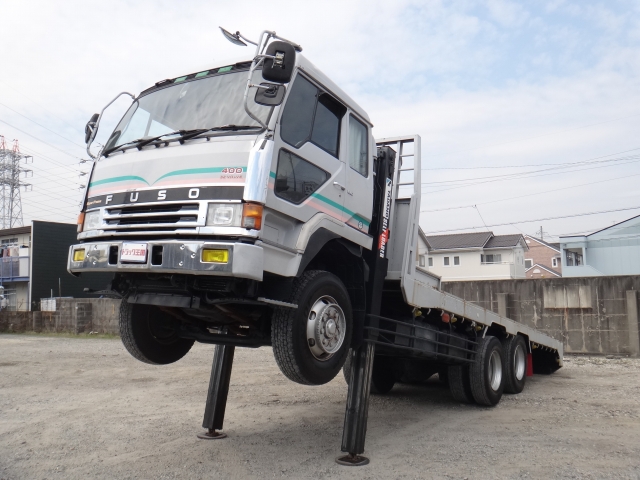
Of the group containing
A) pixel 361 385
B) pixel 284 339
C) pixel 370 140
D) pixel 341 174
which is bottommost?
pixel 361 385

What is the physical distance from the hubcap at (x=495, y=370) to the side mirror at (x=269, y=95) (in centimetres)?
563

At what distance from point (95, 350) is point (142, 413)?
32.1 ft

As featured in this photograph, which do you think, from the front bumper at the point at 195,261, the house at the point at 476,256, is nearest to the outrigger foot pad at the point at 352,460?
the front bumper at the point at 195,261

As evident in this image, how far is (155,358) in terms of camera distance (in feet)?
18.6

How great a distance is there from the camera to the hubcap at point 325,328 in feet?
15.5

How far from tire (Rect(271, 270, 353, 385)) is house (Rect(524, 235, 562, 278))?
58.4 m

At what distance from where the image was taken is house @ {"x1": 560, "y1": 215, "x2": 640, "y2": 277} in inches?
1272

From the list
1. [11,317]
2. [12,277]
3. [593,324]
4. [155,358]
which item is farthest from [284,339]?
[12,277]

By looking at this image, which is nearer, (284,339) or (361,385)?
(284,339)

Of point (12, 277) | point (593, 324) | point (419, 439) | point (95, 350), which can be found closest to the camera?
point (419, 439)

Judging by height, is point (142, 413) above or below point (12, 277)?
below

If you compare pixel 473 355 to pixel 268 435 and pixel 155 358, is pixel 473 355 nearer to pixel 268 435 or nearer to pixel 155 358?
pixel 268 435

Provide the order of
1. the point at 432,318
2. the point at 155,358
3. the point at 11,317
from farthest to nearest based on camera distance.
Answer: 1. the point at 11,317
2. the point at 432,318
3. the point at 155,358

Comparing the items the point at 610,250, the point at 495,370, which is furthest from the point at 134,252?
the point at 610,250
